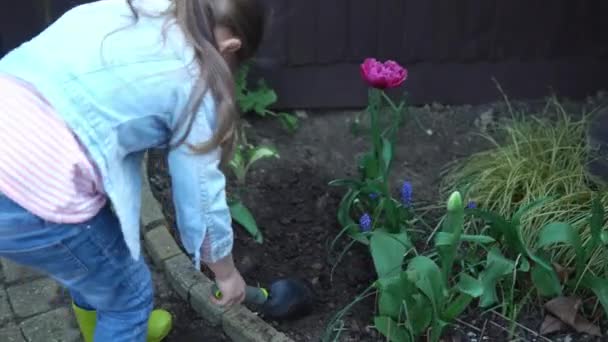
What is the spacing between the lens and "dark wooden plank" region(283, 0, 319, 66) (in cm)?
361

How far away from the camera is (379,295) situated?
249 centimetres

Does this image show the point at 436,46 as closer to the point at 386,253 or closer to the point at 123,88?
the point at 386,253

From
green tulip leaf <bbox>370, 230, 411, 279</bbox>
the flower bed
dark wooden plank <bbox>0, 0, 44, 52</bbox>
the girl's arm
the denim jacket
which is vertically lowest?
the flower bed

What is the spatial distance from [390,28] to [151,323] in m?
1.78

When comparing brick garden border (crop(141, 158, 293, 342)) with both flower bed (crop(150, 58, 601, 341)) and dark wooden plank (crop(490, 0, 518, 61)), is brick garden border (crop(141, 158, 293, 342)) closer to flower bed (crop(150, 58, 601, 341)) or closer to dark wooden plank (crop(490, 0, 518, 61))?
flower bed (crop(150, 58, 601, 341))

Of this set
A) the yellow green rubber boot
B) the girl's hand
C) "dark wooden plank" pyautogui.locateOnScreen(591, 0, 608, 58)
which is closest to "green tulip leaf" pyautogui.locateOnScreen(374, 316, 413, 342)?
the girl's hand

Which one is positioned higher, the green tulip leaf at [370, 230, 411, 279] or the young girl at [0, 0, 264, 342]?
the young girl at [0, 0, 264, 342]

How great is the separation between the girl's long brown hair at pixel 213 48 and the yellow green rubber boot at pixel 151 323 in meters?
0.84

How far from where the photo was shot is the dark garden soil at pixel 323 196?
2559 mm

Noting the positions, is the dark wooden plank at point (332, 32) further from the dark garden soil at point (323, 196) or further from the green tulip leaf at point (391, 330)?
the green tulip leaf at point (391, 330)

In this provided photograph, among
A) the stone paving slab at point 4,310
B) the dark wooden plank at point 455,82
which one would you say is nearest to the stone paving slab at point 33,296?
the stone paving slab at point 4,310

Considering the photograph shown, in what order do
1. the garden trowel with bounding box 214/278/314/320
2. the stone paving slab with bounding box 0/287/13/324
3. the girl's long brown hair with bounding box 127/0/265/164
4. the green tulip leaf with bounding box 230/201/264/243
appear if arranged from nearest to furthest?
the girl's long brown hair with bounding box 127/0/265/164 → the garden trowel with bounding box 214/278/314/320 → the stone paving slab with bounding box 0/287/13/324 → the green tulip leaf with bounding box 230/201/264/243

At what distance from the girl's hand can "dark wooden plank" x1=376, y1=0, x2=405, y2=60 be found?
6.20 ft

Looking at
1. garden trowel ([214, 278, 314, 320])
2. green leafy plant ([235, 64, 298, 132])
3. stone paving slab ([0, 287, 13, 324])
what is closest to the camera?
garden trowel ([214, 278, 314, 320])
